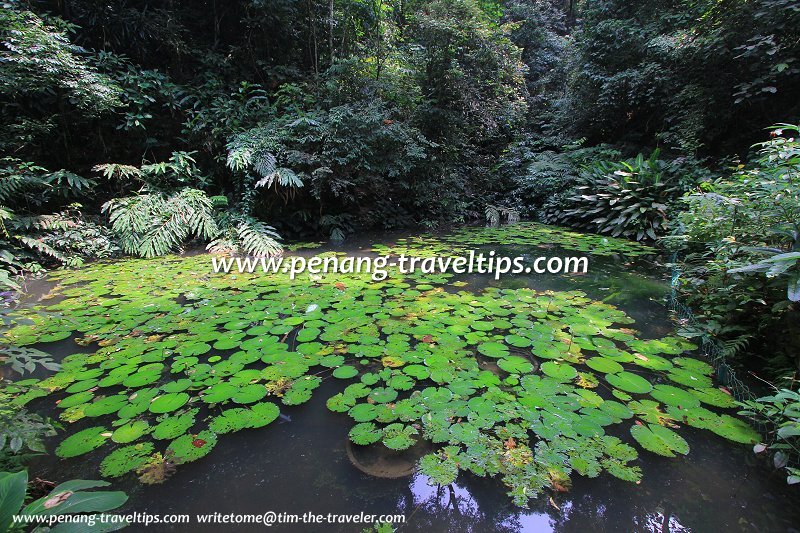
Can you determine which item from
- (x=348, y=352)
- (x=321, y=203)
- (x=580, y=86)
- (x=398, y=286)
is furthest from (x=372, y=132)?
(x=580, y=86)

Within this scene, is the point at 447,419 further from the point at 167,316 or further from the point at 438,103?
the point at 438,103

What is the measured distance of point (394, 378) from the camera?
6.13 ft

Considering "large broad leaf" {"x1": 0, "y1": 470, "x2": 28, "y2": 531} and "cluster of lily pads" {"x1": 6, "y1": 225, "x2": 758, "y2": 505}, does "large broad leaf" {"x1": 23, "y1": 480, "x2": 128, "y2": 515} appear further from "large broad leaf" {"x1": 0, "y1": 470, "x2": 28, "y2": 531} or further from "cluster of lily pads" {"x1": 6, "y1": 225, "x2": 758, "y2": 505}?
"cluster of lily pads" {"x1": 6, "y1": 225, "x2": 758, "y2": 505}

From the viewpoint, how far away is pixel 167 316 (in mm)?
2600

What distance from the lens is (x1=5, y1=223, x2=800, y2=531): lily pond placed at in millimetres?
1239

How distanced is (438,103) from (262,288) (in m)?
4.84

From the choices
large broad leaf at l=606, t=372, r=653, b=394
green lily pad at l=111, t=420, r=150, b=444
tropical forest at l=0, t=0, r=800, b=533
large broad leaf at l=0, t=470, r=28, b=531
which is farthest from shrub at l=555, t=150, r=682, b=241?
large broad leaf at l=0, t=470, r=28, b=531

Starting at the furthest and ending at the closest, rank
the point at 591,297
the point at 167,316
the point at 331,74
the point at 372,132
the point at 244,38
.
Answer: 1. the point at 244,38
2. the point at 331,74
3. the point at 372,132
4. the point at 591,297
5. the point at 167,316

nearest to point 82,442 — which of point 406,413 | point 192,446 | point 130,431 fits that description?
point 130,431

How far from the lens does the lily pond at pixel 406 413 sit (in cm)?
124

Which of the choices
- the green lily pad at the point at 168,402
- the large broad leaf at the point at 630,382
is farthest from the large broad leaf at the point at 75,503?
the large broad leaf at the point at 630,382

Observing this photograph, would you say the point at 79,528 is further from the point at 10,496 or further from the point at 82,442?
the point at 82,442

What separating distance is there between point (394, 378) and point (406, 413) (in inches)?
11.0

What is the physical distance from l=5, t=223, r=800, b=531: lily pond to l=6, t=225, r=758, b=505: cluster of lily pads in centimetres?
1
